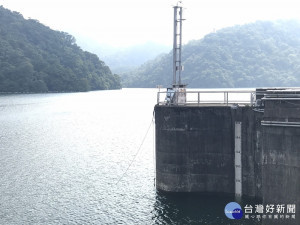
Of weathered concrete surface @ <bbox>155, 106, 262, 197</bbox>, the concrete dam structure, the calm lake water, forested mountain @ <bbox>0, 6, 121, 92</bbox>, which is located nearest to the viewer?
the concrete dam structure

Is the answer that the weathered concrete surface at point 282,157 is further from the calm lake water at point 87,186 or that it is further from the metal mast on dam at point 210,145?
the calm lake water at point 87,186

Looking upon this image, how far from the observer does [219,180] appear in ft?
73.6

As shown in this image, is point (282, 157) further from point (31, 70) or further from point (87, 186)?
point (31, 70)

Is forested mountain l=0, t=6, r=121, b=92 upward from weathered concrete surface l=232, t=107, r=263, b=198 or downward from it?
upward

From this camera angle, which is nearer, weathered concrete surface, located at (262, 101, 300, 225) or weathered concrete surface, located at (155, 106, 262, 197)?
weathered concrete surface, located at (262, 101, 300, 225)

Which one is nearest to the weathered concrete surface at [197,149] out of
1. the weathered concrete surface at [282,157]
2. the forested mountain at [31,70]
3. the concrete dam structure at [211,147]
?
the concrete dam structure at [211,147]

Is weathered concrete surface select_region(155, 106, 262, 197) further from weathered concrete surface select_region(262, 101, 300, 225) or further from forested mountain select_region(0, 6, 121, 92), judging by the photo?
forested mountain select_region(0, 6, 121, 92)

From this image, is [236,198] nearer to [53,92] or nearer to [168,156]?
[168,156]

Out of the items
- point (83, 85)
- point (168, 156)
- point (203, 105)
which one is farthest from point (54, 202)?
point (83, 85)

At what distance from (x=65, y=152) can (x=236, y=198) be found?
27313 millimetres

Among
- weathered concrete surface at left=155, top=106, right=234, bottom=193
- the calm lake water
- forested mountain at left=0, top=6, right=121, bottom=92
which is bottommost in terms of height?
the calm lake water

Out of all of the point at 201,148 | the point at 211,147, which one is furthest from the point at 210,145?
the point at 201,148

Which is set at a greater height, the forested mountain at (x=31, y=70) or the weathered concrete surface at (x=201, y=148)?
the forested mountain at (x=31, y=70)

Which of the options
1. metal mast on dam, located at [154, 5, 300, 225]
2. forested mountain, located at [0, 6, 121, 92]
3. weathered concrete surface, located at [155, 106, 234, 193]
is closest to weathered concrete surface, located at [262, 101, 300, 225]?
metal mast on dam, located at [154, 5, 300, 225]
